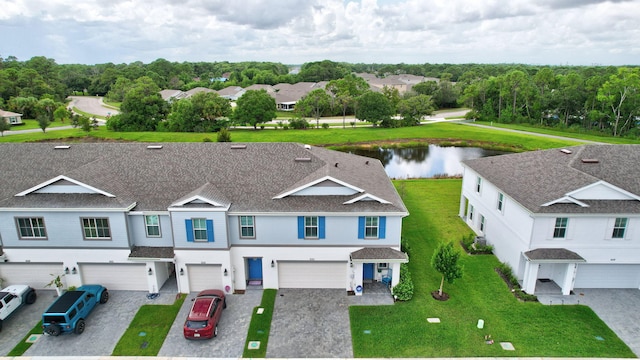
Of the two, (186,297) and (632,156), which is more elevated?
(632,156)

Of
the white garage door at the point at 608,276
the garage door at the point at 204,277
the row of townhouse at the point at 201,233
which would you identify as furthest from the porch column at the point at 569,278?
the garage door at the point at 204,277

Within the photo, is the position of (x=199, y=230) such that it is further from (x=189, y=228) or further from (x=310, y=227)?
(x=310, y=227)

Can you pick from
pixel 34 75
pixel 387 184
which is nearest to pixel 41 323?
pixel 387 184

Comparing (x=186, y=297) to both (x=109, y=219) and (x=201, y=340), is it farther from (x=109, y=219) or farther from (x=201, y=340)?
(x=109, y=219)

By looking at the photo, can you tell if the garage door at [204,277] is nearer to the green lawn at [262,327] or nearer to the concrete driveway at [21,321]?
the green lawn at [262,327]

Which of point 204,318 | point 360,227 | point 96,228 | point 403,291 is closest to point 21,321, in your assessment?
point 96,228

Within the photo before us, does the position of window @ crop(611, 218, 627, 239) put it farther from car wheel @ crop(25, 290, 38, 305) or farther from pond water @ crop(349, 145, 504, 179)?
car wheel @ crop(25, 290, 38, 305)
